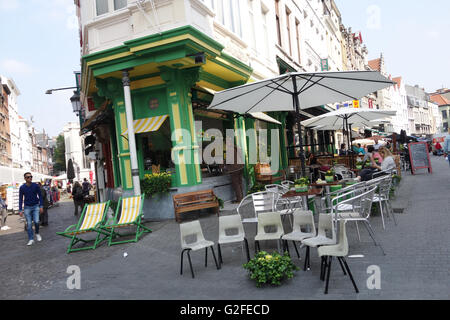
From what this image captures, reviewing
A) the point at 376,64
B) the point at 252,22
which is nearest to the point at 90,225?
the point at 252,22

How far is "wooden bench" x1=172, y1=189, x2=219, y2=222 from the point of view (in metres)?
9.16

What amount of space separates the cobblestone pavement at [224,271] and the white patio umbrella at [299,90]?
2.08 meters

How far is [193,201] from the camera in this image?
30.9 ft

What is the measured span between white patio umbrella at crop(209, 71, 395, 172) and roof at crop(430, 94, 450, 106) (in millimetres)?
112023

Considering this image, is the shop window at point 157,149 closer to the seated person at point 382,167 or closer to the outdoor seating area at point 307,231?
the outdoor seating area at point 307,231

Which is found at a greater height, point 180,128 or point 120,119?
point 120,119

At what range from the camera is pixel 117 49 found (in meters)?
9.50

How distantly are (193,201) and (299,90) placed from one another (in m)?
4.07

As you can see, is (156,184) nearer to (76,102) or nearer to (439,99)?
(76,102)

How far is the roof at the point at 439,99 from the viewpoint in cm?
10319

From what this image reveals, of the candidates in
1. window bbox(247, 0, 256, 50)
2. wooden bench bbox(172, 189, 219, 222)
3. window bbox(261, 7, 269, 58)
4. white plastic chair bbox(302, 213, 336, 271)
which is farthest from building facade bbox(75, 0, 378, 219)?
white plastic chair bbox(302, 213, 336, 271)

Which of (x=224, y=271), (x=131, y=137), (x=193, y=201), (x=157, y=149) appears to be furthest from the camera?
(x=157, y=149)

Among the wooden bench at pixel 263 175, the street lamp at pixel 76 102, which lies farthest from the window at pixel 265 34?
the street lamp at pixel 76 102
